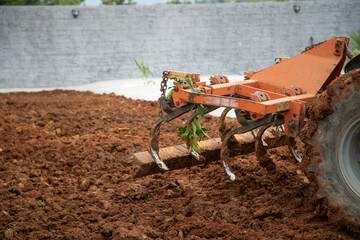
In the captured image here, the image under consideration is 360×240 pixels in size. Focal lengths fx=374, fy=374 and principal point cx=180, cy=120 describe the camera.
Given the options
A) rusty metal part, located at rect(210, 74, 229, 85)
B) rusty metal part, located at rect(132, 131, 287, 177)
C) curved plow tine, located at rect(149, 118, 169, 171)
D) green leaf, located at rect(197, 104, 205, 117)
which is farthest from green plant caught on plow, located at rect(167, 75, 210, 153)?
rusty metal part, located at rect(210, 74, 229, 85)

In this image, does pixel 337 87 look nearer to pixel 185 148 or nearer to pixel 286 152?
pixel 185 148

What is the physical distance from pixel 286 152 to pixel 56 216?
268cm

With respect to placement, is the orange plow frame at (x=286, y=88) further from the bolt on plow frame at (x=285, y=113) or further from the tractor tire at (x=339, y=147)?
the tractor tire at (x=339, y=147)

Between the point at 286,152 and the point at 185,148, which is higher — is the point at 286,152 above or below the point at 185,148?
below

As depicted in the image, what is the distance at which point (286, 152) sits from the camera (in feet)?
14.6

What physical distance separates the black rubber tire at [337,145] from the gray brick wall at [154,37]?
1158 centimetres

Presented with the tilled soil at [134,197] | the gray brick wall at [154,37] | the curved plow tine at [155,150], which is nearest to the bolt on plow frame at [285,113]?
the curved plow tine at [155,150]

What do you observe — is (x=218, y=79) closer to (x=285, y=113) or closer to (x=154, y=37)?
(x=285, y=113)

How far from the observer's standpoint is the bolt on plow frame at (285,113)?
2457mm

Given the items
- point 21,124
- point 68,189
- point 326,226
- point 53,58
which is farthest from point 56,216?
point 53,58

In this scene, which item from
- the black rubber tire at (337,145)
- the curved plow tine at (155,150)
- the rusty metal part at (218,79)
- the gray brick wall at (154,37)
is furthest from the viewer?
the gray brick wall at (154,37)

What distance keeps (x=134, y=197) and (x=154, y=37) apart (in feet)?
35.7

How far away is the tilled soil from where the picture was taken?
9.24 feet

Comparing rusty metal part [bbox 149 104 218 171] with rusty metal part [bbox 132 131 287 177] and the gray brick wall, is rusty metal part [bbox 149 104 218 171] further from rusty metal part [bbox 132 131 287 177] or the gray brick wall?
the gray brick wall
